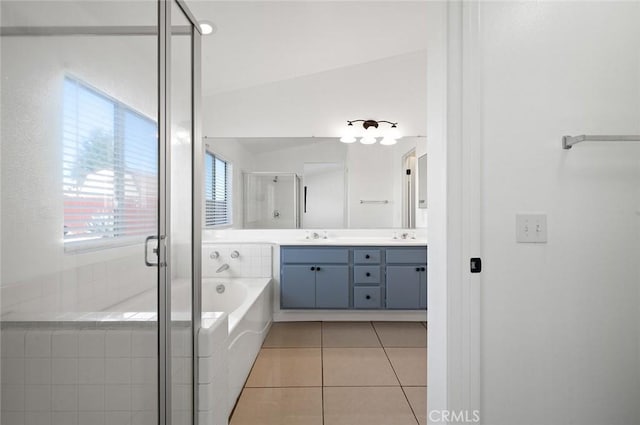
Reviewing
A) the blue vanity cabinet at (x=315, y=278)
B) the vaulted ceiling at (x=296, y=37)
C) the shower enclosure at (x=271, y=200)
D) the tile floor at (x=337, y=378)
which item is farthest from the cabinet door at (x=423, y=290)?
the vaulted ceiling at (x=296, y=37)

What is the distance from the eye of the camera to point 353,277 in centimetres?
296

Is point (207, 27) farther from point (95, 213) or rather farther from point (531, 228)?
point (531, 228)

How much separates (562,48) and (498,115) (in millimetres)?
340

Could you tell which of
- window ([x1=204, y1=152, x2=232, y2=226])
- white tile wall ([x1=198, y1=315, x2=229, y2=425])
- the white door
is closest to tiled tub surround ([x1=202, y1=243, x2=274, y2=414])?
window ([x1=204, y1=152, x2=232, y2=226])

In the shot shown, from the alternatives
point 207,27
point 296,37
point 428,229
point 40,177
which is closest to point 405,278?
point 428,229

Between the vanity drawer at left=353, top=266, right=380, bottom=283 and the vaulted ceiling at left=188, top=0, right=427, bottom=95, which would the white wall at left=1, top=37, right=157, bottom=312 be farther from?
the vanity drawer at left=353, top=266, right=380, bottom=283

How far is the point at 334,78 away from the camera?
3279 mm

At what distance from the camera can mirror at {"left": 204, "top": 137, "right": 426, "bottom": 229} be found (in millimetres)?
3305

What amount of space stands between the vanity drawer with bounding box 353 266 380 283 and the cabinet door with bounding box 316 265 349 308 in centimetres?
9

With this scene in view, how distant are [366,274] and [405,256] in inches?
Result: 16.2

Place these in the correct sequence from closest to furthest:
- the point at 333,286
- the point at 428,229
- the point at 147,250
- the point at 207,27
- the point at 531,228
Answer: the point at 147,250 < the point at 531,228 < the point at 428,229 < the point at 207,27 < the point at 333,286

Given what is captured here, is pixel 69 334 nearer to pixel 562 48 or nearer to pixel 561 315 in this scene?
pixel 561 315

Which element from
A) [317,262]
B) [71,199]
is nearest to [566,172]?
[71,199]

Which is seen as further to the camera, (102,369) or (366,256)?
(366,256)
